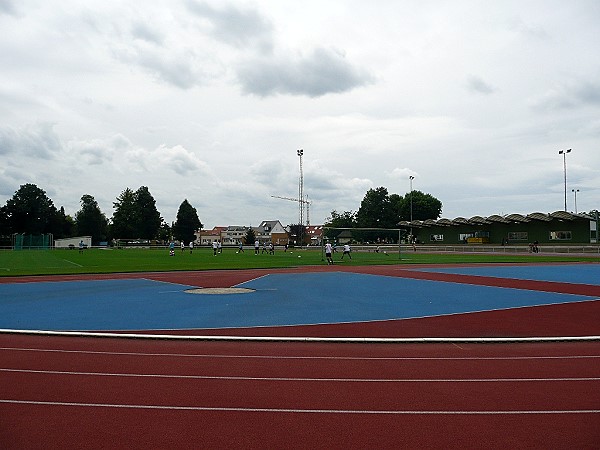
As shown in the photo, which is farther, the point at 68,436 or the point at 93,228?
the point at 93,228

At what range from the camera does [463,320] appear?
516 inches

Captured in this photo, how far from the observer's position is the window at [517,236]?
7571 centimetres

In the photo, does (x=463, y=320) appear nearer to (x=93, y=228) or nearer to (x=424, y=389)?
(x=424, y=389)

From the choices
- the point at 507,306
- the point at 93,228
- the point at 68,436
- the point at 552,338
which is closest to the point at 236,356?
the point at 68,436

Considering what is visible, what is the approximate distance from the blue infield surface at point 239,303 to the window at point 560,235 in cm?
5361

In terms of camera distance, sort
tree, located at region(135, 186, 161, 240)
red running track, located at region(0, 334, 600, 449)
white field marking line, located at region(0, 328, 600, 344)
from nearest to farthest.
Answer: red running track, located at region(0, 334, 600, 449)
white field marking line, located at region(0, 328, 600, 344)
tree, located at region(135, 186, 161, 240)

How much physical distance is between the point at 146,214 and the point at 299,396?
116 meters

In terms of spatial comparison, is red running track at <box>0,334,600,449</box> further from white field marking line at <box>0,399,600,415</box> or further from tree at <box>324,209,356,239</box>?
tree at <box>324,209,356,239</box>

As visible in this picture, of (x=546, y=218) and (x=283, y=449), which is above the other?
(x=546, y=218)

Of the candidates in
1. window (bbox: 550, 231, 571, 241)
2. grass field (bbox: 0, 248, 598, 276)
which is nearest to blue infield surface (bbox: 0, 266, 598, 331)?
grass field (bbox: 0, 248, 598, 276)

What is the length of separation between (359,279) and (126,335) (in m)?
16.1

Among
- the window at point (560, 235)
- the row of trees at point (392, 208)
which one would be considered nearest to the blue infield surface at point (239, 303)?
the window at point (560, 235)

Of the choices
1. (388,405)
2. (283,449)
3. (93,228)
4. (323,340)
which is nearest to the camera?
(283,449)

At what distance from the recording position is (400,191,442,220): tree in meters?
120
